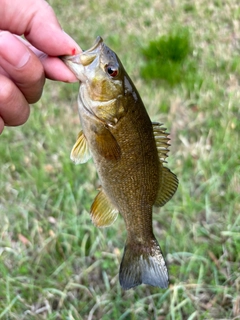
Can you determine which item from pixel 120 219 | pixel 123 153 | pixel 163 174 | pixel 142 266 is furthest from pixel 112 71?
pixel 120 219

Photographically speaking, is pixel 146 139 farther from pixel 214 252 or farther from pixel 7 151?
pixel 7 151

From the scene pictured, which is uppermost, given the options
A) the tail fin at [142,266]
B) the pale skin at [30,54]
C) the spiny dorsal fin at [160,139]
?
the pale skin at [30,54]

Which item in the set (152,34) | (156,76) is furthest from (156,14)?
(156,76)

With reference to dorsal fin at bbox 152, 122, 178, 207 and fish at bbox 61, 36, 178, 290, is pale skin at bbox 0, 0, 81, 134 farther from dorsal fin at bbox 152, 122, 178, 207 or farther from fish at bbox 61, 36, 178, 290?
dorsal fin at bbox 152, 122, 178, 207

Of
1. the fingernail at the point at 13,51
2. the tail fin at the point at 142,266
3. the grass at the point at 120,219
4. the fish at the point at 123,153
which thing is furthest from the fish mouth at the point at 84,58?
the grass at the point at 120,219

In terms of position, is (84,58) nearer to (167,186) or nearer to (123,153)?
(123,153)

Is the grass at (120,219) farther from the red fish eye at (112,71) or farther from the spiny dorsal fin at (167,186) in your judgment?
the red fish eye at (112,71)
